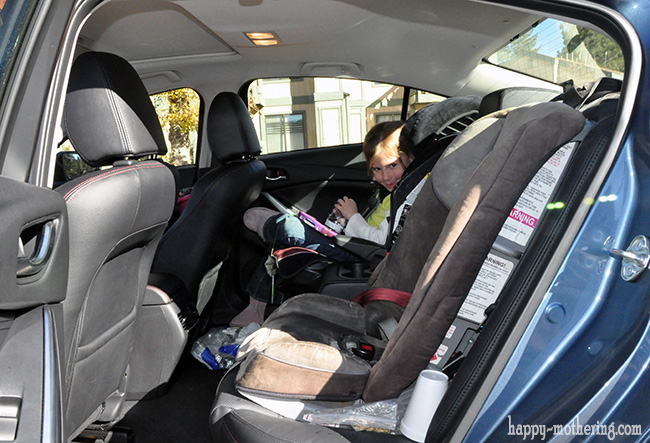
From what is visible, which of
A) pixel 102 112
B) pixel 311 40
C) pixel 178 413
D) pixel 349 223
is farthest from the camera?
pixel 349 223

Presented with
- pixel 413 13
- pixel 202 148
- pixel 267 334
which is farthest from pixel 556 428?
Answer: pixel 202 148

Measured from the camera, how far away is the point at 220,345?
2432mm

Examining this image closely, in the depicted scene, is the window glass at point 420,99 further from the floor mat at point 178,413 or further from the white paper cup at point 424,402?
the white paper cup at point 424,402

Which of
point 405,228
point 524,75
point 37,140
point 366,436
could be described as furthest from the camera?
point 524,75

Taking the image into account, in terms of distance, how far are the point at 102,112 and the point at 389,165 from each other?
4.88 feet

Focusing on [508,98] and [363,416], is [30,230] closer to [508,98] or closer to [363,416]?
[363,416]

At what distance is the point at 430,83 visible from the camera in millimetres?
2822

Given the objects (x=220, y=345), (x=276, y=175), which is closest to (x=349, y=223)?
(x=276, y=175)

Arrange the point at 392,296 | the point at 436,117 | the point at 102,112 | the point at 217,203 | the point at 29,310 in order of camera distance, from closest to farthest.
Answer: the point at 29,310, the point at 102,112, the point at 392,296, the point at 217,203, the point at 436,117

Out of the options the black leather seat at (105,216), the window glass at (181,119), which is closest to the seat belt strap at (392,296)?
the black leather seat at (105,216)

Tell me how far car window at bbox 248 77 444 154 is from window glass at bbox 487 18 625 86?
22.3 inches

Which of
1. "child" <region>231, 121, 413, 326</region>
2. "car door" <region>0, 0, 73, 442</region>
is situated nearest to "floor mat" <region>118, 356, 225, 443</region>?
"child" <region>231, 121, 413, 326</region>

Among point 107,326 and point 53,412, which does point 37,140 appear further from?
point 107,326

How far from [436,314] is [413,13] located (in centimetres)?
152
